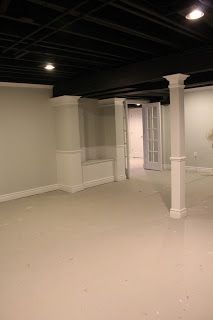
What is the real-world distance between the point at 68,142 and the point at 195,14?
12.5 ft

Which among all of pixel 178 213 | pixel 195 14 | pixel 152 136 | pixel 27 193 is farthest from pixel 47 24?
pixel 152 136

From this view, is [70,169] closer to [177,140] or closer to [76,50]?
[177,140]

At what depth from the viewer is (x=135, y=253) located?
3.06 m

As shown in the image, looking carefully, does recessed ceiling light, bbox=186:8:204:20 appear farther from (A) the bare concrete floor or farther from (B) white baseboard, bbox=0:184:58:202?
(B) white baseboard, bbox=0:184:58:202

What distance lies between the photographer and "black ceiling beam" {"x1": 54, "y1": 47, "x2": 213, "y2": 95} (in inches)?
Answer: 138

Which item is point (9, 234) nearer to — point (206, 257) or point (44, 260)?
point (44, 260)

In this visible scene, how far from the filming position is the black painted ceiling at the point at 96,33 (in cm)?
234

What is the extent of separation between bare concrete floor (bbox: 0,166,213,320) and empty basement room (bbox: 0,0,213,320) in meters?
0.01

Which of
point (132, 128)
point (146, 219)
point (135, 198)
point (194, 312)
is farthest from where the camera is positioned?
point (132, 128)

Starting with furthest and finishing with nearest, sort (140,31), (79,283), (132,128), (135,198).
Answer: (132,128), (135,198), (140,31), (79,283)

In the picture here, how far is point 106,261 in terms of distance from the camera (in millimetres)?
2910

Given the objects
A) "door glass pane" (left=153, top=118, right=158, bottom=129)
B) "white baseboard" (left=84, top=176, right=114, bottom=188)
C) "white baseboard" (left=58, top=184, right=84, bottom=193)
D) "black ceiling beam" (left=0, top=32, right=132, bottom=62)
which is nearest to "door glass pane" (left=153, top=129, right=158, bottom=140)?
"door glass pane" (left=153, top=118, right=158, bottom=129)

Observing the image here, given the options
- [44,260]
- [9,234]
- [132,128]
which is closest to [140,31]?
[44,260]

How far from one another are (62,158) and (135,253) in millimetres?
3381
